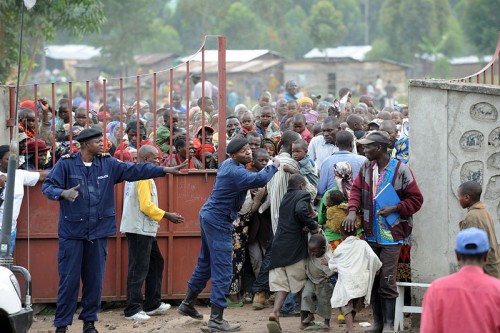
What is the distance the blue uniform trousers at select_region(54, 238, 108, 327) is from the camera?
8.70 m

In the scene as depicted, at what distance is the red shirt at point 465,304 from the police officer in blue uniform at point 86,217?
4.02m

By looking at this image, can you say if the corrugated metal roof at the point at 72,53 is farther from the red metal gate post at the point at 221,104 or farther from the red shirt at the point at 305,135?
the red metal gate post at the point at 221,104

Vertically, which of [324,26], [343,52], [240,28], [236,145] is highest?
[240,28]

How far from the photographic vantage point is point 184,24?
71938 mm

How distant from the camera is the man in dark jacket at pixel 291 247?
918 centimetres

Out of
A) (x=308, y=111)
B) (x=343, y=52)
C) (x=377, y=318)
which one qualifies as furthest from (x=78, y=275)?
(x=343, y=52)

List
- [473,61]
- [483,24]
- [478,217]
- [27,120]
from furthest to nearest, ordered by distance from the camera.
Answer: [473,61] → [483,24] → [27,120] → [478,217]

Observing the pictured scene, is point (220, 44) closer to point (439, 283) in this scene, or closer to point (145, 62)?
point (439, 283)

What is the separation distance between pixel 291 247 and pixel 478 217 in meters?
2.00

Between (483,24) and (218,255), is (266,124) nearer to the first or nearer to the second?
(218,255)

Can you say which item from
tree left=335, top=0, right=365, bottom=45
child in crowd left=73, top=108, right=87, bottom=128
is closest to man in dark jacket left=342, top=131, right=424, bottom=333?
child in crowd left=73, top=108, right=87, bottom=128

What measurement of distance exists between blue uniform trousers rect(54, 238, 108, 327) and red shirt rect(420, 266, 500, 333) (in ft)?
13.9

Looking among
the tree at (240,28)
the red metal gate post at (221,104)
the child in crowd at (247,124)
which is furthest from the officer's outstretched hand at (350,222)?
the tree at (240,28)

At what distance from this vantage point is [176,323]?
376 inches
